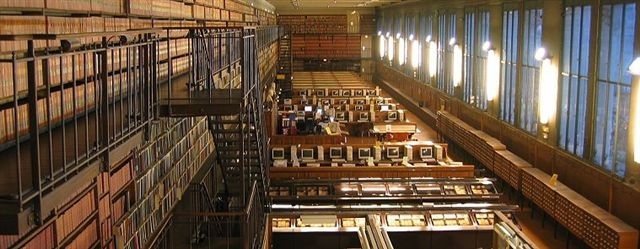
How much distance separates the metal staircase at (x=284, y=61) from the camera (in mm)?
26663

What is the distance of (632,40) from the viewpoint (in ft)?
28.8

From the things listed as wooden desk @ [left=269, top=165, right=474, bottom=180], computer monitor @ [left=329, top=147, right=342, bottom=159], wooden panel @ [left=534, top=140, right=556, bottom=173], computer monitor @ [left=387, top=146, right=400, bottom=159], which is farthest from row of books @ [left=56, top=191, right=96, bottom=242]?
computer monitor @ [left=387, top=146, right=400, bottom=159]

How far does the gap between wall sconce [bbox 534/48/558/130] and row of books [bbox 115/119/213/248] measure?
5.64 metres

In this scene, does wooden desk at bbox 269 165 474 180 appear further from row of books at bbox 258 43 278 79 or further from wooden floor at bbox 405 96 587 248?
row of books at bbox 258 43 278 79

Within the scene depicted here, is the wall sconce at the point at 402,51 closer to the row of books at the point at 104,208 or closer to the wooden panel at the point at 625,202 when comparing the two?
the wooden panel at the point at 625,202

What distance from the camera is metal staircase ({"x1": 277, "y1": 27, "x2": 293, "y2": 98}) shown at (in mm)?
26663

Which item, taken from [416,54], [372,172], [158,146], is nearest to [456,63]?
[416,54]

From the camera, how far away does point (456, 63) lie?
59.4 feet

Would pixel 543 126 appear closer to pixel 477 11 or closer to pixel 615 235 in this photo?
pixel 615 235

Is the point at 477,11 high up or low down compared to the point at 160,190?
up

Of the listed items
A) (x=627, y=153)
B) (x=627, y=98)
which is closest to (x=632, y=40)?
(x=627, y=98)

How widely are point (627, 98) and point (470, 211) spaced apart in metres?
2.39

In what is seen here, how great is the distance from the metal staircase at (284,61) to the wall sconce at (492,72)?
10.1 metres

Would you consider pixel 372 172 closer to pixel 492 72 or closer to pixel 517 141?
pixel 517 141
